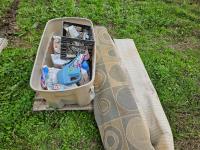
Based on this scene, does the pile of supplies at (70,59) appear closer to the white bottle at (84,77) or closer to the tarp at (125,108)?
the white bottle at (84,77)

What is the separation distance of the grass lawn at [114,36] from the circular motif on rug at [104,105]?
0.17 meters

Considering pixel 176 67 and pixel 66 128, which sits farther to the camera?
pixel 176 67

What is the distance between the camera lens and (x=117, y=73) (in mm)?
3062

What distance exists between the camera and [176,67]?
3699mm

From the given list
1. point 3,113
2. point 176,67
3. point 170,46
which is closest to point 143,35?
point 170,46

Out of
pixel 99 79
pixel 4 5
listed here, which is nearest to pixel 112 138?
pixel 99 79

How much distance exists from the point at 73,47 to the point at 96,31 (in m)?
0.53

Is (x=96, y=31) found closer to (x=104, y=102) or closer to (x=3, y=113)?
(x=104, y=102)

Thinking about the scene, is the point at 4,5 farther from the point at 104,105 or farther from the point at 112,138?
the point at 112,138

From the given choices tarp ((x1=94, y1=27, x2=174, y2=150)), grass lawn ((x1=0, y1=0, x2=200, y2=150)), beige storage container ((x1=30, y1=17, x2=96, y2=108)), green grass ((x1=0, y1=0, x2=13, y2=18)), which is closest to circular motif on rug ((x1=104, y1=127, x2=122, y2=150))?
tarp ((x1=94, y1=27, x2=174, y2=150))

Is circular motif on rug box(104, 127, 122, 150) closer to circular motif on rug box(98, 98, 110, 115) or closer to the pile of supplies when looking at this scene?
circular motif on rug box(98, 98, 110, 115)

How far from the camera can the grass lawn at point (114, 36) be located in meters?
2.90

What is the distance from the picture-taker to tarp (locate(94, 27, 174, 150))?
263 centimetres

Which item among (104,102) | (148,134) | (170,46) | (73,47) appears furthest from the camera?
(170,46)
